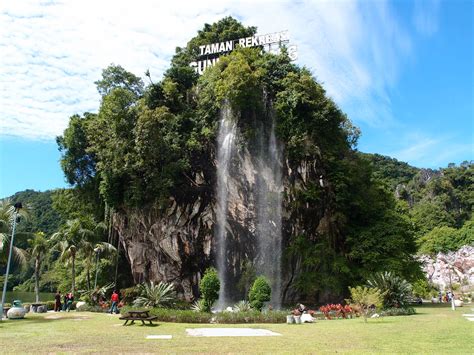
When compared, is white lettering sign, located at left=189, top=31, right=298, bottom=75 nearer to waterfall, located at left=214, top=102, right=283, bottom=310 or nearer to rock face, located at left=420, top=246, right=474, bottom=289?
waterfall, located at left=214, top=102, right=283, bottom=310

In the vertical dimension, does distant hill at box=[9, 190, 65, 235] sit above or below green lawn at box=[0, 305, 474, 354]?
above

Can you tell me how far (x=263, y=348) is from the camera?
407 inches

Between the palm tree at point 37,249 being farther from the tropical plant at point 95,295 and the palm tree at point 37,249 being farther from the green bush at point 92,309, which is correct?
the green bush at point 92,309

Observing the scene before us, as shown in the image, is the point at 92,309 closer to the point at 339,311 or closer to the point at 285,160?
the point at 339,311

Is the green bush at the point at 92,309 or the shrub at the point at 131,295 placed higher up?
the shrub at the point at 131,295

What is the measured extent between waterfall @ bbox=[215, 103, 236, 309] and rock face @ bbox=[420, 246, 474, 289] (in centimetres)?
4507

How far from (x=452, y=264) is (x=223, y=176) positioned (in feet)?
165

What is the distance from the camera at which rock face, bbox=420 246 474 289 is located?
65219 millimetres

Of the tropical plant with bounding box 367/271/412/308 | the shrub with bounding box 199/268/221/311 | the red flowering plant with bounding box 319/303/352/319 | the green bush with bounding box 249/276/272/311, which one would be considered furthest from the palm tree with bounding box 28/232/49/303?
the tropical plant with bounding box 367/271/412/308

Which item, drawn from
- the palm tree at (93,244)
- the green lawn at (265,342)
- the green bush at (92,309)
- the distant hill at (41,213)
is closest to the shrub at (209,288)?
the green bush at (92,309)

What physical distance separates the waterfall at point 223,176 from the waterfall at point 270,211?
2732 mm

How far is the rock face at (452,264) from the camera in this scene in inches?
2568

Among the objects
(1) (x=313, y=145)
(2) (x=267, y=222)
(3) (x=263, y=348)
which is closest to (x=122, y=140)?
(2) (x=267, y=222)

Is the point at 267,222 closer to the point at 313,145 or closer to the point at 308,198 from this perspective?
the point at 308,198
